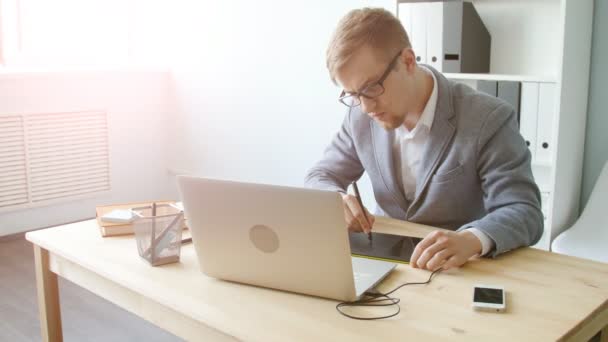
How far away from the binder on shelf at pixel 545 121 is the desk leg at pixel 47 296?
1.83 metres

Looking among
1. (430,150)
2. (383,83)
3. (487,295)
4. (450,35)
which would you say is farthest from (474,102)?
(450,35)

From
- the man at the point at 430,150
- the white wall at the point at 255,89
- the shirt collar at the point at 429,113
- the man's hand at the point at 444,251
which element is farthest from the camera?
the white wall at the point at 255,89

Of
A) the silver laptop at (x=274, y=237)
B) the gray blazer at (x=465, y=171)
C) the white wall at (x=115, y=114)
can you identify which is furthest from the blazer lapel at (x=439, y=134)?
the white wall at (x=115, y=114)

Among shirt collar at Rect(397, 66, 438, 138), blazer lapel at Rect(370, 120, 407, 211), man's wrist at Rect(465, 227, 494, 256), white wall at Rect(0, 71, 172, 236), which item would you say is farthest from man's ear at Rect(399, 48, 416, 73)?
white wall at Rect(0, 71, 172, 236)

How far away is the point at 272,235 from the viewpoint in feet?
4.45

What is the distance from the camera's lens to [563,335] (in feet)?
3.86

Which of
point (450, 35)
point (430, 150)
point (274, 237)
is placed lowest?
point (274, 237)

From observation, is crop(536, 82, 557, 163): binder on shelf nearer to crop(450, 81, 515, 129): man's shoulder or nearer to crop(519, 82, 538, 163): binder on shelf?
crop(519, 82, 538, 163): binder on shelf

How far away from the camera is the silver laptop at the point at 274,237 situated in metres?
1.29

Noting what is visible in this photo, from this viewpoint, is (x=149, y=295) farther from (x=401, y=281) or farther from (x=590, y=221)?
(x=590, y=221)

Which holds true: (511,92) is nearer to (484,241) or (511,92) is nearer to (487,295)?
(484,241)

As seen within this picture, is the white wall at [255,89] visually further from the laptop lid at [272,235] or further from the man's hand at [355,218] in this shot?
the laptop lid at [272,235]

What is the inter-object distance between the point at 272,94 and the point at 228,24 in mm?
513

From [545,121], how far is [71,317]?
2.00 m
